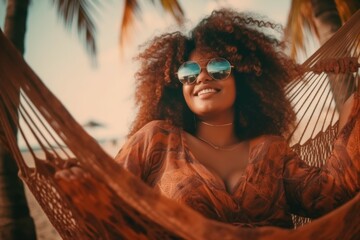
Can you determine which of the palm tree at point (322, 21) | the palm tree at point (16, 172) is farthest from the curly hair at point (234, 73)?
the palm tree at point (16, 172)

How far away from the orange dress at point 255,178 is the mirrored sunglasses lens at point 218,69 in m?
0.19

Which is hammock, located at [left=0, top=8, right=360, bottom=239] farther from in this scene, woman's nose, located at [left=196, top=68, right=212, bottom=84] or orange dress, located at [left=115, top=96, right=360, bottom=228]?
woman's nose, located at [left=196, top=68, right=212, bottom=84]

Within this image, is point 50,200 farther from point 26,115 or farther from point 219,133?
point 219,133

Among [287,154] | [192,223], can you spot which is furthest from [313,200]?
[192,223]

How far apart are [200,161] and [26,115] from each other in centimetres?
45

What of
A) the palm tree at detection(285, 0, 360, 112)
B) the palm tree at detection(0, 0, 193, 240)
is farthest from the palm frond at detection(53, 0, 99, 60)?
the palm tree at detection(285, 0, 360, 112)

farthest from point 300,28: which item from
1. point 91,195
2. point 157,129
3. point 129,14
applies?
point 91,195

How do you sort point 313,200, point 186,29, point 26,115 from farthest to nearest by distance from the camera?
point 186,29 → point 313,200 → point 26,115

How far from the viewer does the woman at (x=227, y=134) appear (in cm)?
87

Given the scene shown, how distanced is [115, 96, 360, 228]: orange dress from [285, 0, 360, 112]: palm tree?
63cm

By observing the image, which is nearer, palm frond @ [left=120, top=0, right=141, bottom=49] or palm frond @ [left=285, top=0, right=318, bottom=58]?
palm frond @ [left=120, top=0, right=141, bottom=49]

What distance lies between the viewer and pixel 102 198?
59 centimetres

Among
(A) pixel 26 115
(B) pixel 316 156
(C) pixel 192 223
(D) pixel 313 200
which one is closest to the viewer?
(C) pixel 192 223

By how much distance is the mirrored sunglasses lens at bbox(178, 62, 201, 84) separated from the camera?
3.35ft
